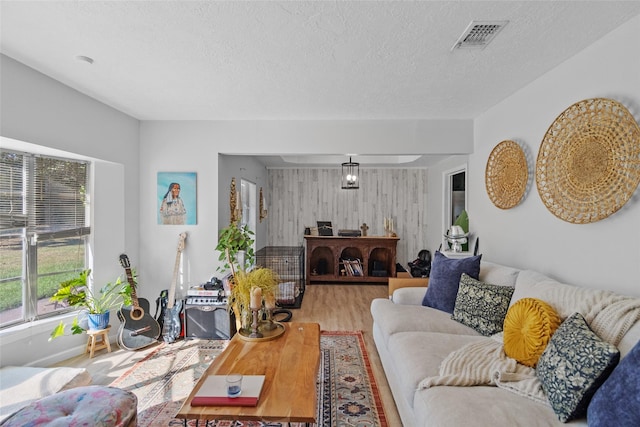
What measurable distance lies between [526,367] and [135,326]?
3.33 meters

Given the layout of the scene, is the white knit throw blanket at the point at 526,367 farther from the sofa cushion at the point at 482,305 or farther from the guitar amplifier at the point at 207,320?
the guitar amplifier at the point at 207,320

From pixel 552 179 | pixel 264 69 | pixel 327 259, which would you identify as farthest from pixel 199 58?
pixel 327 259

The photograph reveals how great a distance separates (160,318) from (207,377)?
218cm

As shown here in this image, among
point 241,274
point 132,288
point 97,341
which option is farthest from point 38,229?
point 241,274

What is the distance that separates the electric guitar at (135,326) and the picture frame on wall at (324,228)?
3438 millimetres

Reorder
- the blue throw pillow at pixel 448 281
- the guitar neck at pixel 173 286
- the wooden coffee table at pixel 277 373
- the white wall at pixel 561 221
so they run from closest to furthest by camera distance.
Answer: the wooden coffee table at pixel 277 373 < the white wall at pixel 561 221 < the blue throw pillow at pixel 448 281 < the guitar neck at pixel 173 286

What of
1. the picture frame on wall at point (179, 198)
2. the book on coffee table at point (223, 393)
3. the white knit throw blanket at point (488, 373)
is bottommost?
the book on coffee table at point (223, 393)

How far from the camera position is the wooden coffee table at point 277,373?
1.46m

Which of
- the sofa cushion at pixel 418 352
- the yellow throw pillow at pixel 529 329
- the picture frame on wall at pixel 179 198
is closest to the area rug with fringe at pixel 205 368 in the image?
the sofa cushion at pixel 418 352

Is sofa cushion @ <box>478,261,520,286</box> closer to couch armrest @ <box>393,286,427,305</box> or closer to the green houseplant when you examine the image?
couch armrest @ <box>393,286,427,305</box>

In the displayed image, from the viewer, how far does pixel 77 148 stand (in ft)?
9.48

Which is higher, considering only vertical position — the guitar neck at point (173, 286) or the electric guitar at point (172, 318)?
the guitar neck at point (173, 286)

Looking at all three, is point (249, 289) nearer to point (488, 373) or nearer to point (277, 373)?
point (277, 373)

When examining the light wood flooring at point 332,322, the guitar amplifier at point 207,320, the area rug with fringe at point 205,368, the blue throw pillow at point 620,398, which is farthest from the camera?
the guitar amplifier at point 207,320
